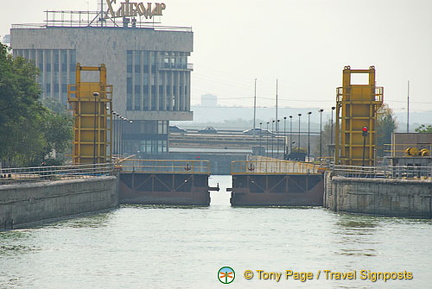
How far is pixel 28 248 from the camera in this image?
179ft

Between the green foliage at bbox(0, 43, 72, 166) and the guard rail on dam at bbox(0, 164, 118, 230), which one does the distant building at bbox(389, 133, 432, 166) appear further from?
the green foliage at bbox(0, 43, 72, 166)

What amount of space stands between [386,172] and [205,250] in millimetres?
29381

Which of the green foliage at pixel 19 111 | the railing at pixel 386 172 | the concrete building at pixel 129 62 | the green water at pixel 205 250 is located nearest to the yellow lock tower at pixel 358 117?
the railing at pixel 386 172

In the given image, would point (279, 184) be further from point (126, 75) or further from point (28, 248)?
point (126, 75)

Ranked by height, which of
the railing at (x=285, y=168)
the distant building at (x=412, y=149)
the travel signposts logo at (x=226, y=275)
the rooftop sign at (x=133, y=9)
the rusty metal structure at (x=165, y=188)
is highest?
the rooftop sign at (x=133, y=9)

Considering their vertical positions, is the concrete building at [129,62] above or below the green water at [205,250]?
above

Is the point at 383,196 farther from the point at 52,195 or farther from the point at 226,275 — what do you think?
the point at 226,275

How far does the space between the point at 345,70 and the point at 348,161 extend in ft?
25.7

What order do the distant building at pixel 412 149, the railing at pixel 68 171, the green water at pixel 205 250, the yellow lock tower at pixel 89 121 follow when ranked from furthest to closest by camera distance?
the yellow lock tower at pixel 89 121 → the distant building at pixel 412 149 → the railing at pixel 68 171 → the green water at pixel 205 250

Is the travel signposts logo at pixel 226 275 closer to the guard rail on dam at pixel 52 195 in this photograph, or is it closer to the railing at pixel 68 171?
the guard rail on dam at pixel 52 195

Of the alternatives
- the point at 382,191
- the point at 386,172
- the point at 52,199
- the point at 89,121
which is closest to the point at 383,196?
the point at 382,191

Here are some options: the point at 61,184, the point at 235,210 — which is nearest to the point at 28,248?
the point at 61,184

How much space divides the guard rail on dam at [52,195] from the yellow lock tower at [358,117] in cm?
2026

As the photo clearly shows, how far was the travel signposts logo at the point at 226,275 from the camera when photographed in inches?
1802
